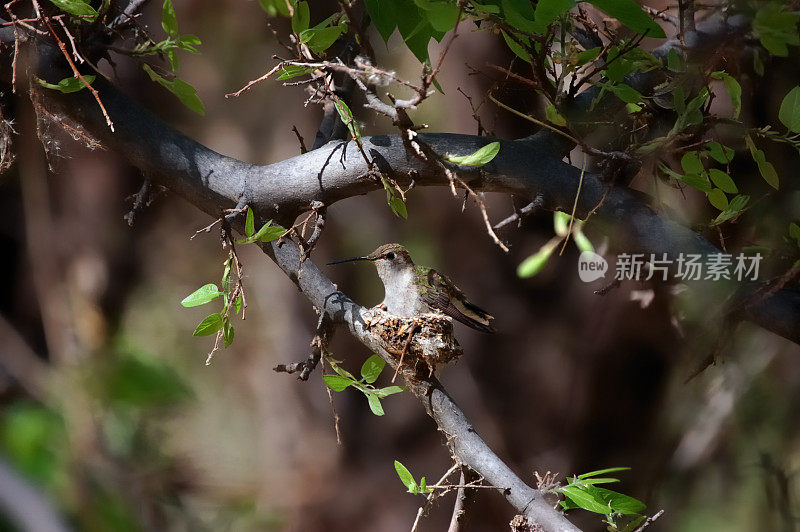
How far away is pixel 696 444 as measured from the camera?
61.8 inches

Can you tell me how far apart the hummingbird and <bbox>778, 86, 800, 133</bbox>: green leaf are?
0.28 meters

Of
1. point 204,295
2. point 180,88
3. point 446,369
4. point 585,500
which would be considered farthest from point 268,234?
point 446,369

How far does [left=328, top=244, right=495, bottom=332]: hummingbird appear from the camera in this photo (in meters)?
0.58

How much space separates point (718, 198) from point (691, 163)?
4 cm

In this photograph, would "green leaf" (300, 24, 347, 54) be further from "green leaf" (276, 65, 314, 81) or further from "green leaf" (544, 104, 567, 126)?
"green leaf" (544, 104, 567, 126)

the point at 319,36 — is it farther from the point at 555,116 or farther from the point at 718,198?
the point at 718,198

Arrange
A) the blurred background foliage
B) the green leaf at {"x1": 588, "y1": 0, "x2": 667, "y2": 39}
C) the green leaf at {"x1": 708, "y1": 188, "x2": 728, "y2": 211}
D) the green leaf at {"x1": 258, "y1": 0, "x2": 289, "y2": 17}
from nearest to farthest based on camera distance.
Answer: the green leaf at {"x1": 258, "y1": 0, "x2": 289, "y2": 17} < the green leaf at {"x1": 588, "y1": 0, "x2": 667, "y2": 39} < the green leaf at {"x1": 708, "y1": 188, "x2": 728, "y2": 211} < the blurred background foliage

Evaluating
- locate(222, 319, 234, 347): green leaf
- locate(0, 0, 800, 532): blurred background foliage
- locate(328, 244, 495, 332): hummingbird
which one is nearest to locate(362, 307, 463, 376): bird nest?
locate(328, 244, 495, 332): hummingbird

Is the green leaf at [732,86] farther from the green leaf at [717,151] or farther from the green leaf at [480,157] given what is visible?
the green leaf at [480,157]

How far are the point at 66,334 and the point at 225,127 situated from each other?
5.41 feet

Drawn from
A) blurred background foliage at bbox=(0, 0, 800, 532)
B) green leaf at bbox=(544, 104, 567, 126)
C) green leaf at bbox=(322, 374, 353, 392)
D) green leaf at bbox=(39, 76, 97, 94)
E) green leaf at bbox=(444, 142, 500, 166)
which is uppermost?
green leaf at bbox=(39, 76, 97, 94)

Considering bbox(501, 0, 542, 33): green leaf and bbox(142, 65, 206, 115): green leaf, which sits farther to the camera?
bbox(142, 65, 206, 115): green leaf

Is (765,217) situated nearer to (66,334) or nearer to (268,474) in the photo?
(66,334)

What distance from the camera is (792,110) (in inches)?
20.1
